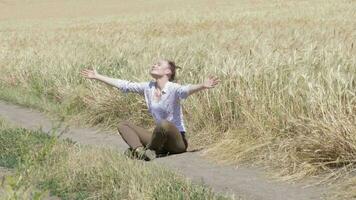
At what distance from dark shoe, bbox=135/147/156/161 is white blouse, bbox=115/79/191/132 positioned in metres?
0.40

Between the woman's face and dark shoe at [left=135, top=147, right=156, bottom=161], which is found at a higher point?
the woman's face

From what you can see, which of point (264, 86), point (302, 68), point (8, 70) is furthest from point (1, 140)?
point (8, 70)

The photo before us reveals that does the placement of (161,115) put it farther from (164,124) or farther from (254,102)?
(254,102)

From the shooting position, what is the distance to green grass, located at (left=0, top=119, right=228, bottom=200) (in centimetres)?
511

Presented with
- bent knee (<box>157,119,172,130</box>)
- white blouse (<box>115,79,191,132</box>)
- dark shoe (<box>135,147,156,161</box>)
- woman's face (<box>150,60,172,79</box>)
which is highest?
woman's face (<box>150,60,172,79</box>)

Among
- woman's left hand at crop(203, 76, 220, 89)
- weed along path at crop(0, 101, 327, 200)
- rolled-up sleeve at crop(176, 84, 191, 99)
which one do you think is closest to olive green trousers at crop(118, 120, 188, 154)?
weed along path at crop(0, 101, 327, 200)

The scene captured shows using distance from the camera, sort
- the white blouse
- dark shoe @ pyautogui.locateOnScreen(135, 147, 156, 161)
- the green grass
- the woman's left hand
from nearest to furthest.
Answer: the green grass
the woman's left hand
dark shoe @ pyautogui.locateOnScreen(135, 147, 156, 161)
the white blouse

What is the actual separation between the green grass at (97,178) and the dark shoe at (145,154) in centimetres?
45

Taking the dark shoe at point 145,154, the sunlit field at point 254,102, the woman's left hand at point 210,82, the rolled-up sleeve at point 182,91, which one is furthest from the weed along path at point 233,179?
the woman's left hand at point 210,82

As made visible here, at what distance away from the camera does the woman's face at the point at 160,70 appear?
24.2 ft

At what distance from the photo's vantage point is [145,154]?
724 centimetres

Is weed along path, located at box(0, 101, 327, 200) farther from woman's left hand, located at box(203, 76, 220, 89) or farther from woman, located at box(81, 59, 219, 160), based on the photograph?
woman's left hand, located at box(203, 76, 220, 89)

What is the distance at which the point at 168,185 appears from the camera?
5277mm

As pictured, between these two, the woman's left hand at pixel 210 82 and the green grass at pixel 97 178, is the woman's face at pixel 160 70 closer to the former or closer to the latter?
the woman's left hand at pixel 210 82
